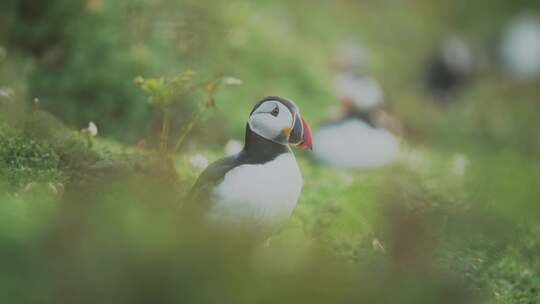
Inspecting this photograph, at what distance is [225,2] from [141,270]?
534 cm

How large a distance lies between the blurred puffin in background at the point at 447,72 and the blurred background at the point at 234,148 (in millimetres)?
25

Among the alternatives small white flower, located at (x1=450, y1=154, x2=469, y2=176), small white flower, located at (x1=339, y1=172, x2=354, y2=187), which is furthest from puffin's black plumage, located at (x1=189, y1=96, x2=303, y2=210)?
small white flower, located at (x1=450, y1=154, x2=469, y2=176)

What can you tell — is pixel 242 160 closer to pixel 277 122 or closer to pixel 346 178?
pixel 277 122

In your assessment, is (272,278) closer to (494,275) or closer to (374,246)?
(374,246)

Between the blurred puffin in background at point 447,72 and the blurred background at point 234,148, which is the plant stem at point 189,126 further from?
the blurred puffin in background at point 447,72

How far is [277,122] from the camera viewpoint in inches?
140

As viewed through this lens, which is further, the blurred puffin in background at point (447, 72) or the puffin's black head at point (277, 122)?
the blurred puffin in background at point (447, 72)

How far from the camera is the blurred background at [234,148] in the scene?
2.50 metres

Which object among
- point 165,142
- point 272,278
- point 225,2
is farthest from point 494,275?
point 225,2

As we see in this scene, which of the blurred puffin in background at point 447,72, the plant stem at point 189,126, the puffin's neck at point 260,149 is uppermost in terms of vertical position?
the blurred puffin in background at point 447,72

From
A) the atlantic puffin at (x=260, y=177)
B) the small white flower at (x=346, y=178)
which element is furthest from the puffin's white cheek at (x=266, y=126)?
the small white flower at (x=346, y=178)

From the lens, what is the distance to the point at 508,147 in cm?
843

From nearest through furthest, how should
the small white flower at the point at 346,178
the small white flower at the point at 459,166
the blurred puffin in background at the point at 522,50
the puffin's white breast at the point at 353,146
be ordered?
1. the small white flower at the point at 346,178
2. the small white flower at the point at 459,166
3. the puffin's white breast at the point at 353,146
4. the blurred puffin in background at the point at 522,50

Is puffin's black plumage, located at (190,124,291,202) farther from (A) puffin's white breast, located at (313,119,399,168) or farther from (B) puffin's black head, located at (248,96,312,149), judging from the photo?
(A) puffin's white breast, located at (313,119,399,168)
